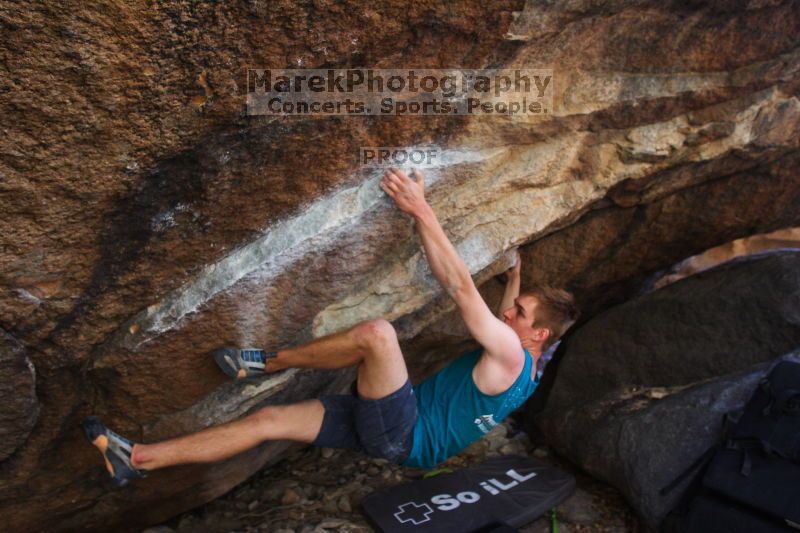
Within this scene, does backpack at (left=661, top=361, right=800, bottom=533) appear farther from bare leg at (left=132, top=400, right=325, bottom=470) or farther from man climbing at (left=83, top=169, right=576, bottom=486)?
bare leg at (left=132, top=400, right=325, bottom=470)

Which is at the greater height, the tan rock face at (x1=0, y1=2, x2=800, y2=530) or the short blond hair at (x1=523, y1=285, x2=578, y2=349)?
the tan rock face at (x1=0, y1=2, x2=800, y2=530)

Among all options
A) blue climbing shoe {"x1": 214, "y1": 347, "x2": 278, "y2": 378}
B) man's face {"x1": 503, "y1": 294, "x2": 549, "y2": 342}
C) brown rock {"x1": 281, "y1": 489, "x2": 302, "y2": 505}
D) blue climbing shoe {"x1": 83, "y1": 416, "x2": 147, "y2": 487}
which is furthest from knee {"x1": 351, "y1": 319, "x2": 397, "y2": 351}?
brown rock {"x1": 281, "y1": 489, "x2": 302, "y2": 505}

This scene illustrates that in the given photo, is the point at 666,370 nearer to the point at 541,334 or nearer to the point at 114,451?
the point at 541,334

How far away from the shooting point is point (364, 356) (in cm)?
318

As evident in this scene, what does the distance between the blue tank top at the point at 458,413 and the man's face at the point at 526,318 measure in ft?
0.57

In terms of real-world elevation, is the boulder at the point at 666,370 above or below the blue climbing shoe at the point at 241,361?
A: below

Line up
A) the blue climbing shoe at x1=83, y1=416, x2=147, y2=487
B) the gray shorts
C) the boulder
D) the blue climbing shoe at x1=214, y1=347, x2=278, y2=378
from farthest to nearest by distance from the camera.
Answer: the boulder < the gray shorts < the blue climbing shoe at x1=214, y1=347, x2=278, y2=378 < the blue climbing shoe at x1=83, y1=416, x2=147, y2=487

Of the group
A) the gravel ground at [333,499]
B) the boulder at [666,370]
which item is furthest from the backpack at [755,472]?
the gravel ground at [333,499]

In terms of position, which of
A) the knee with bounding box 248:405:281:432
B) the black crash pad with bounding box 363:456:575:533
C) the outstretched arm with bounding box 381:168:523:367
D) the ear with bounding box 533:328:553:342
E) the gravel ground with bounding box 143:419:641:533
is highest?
the outstretched arm with bounding box 381:168:523:367

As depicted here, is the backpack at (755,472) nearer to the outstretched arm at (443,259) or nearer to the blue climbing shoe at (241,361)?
the outstretched arm at (443,259)

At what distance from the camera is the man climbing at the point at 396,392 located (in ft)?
10.1

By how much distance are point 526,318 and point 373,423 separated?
3.07ft

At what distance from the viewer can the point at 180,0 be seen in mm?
2084

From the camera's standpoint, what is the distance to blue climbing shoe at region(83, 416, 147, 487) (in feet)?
9.73
